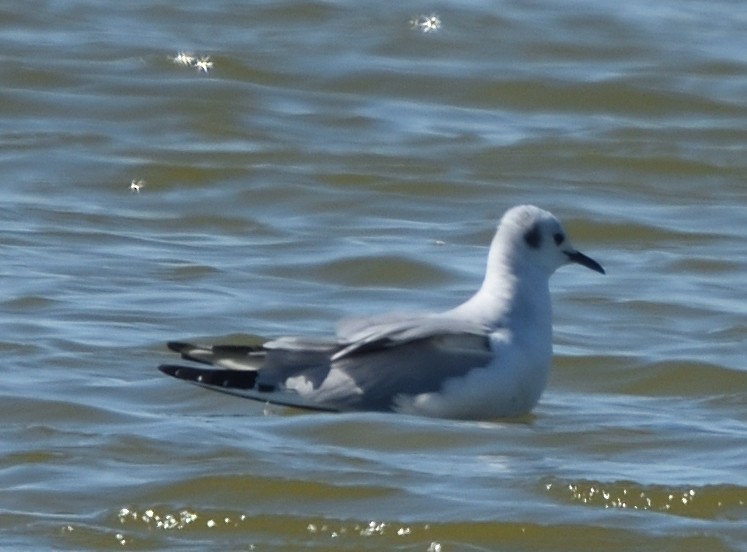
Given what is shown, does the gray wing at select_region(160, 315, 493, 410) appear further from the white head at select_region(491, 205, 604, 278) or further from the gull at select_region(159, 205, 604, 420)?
the white head at select_region(491, 205, 604, 278)

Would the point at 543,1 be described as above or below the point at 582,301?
above

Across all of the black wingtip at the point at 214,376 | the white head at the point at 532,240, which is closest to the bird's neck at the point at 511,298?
the white head at the point at 532,240

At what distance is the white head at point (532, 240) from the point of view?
26.3 feet

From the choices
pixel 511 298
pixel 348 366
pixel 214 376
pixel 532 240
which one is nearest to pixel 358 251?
pixel 532 240

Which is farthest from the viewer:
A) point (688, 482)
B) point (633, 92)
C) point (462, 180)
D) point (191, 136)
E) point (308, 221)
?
point (633, 92)

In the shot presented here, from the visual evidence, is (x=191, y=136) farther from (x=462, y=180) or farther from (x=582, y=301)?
(x=582, y=301)

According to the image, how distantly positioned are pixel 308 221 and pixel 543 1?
235 inches

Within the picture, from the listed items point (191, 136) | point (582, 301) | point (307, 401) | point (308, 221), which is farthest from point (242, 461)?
point (191, 136)

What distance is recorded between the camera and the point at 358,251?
10148mm

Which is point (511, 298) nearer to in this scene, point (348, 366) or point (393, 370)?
point (393, 370)

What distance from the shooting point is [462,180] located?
11.8 metres

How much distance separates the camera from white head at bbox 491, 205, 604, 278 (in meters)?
8.02

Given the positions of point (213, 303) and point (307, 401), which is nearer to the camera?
point (307, 401)

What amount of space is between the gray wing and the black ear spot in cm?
70
